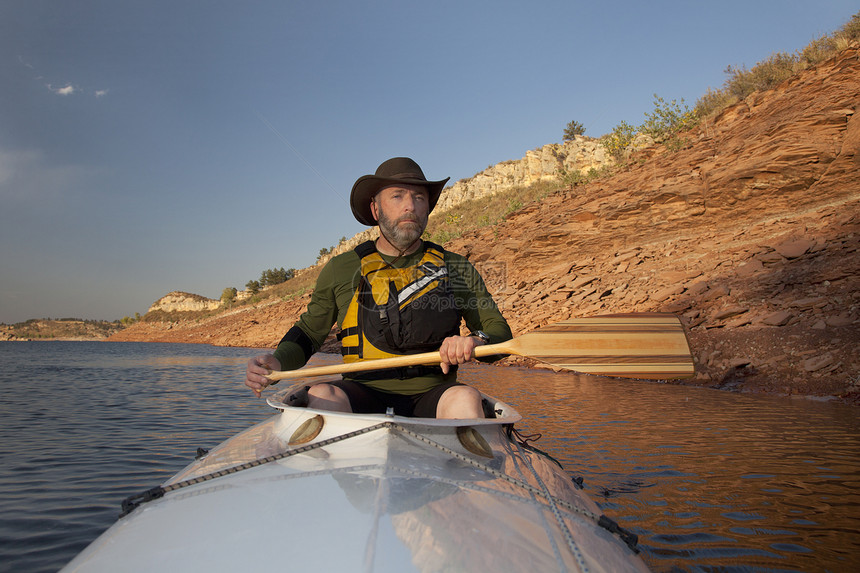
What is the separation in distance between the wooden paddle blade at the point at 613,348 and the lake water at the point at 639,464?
0.86m

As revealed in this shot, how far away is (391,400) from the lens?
8.15ft

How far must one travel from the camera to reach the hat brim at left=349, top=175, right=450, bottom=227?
274 centimetres

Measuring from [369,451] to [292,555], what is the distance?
49cm

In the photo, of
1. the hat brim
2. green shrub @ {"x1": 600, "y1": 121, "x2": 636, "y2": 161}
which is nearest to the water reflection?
the hat brim

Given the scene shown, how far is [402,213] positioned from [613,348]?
1.38m

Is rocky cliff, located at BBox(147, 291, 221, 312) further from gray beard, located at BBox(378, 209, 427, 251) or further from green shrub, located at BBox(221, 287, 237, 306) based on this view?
gray beard, located at BBox(378, 209, 427, 251)

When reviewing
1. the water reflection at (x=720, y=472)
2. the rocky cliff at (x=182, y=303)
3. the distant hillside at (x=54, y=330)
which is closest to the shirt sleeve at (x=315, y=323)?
the water reflection at (x=720, y=472)

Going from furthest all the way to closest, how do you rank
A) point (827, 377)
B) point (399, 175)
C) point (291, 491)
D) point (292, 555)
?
point (827, 377) → point (399, 175) → point (291, 491) → point (292, 555)

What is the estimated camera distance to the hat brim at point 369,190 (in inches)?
108

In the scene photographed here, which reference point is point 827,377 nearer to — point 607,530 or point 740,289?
point 740,289

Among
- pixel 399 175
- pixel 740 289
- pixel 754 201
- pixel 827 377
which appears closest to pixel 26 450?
pixel 399 175

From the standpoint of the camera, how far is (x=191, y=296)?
72.9 metres

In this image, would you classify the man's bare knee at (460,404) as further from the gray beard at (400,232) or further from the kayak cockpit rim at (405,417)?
the gray beard at (400,232)

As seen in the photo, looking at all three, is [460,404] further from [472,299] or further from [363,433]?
[472,299]
